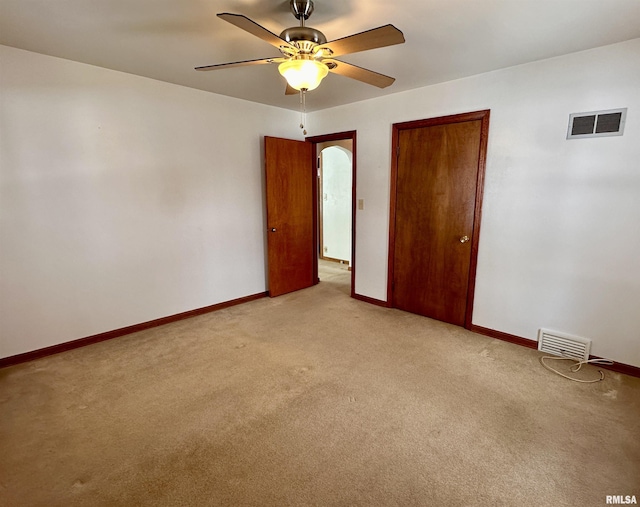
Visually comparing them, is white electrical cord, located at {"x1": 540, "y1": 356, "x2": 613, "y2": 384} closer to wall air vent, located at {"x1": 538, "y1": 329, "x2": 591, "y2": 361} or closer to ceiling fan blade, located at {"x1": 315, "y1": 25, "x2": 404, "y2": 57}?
wall air vent, located at {"x1": 538, "y1": 329, "x2": 591, "y2": 361}

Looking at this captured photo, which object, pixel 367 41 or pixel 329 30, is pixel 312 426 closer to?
pixel 367 41

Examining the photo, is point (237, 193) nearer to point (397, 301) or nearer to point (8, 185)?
point (8, 185)

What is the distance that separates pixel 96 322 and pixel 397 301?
3128 millimetres

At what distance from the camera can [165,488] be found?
1563 mm

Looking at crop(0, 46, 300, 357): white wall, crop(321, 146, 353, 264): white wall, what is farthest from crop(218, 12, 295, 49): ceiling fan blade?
crop(321, 146, 353, 264): white wall

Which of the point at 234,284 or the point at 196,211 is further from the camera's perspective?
the point at 234,284

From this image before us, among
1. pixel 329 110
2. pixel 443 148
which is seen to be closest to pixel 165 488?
pixel 443 148

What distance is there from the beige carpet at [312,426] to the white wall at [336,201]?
3325 mm

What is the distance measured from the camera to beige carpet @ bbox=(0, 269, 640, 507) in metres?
1.56

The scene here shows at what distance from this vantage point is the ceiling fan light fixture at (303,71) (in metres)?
1.72

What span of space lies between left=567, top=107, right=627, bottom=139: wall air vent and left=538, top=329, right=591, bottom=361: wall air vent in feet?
5.26

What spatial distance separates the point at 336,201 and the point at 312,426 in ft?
15.5

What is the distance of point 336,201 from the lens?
621cm

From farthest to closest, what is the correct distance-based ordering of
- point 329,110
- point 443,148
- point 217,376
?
point 329,110 → point 443,148 → point 217,376
